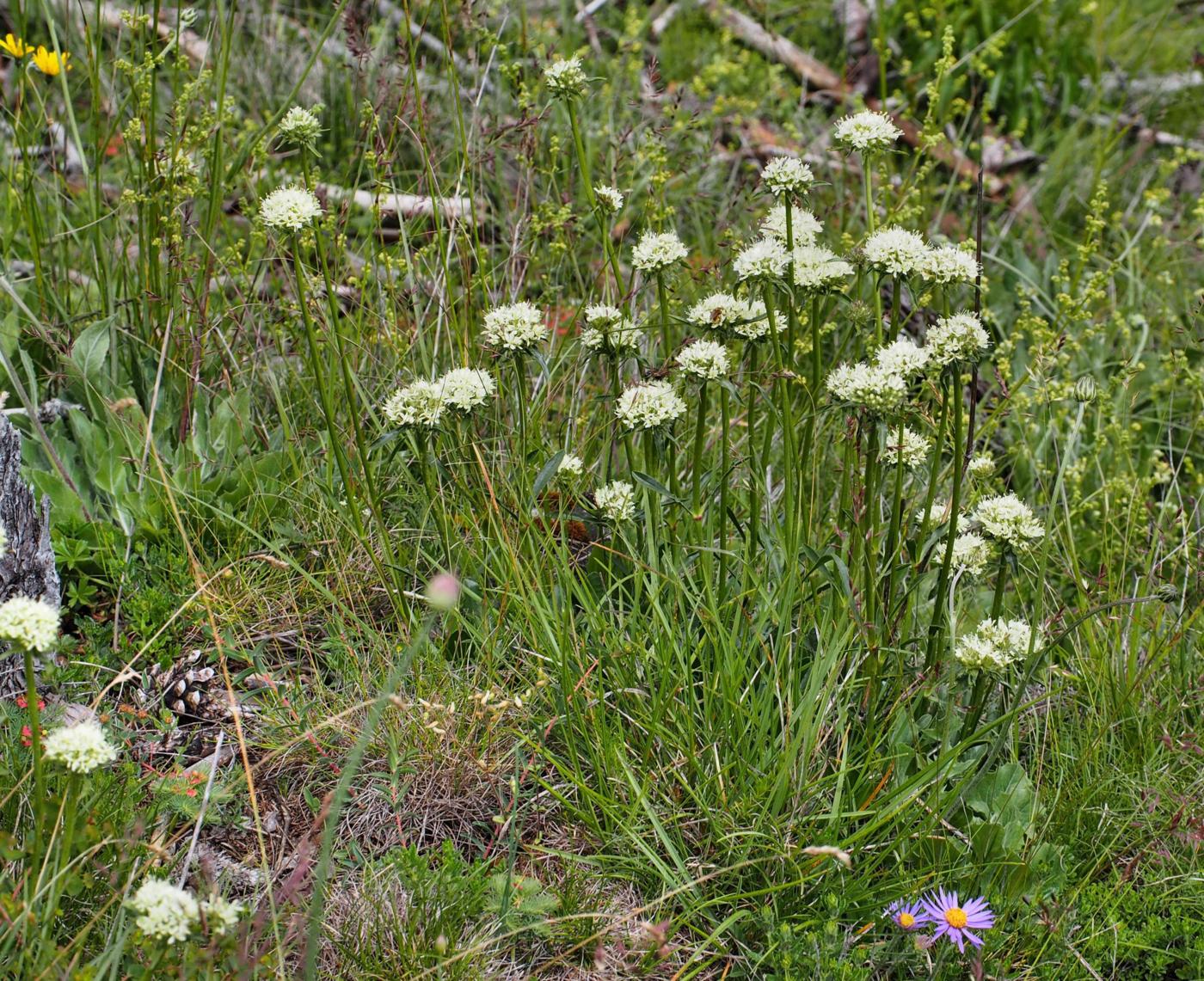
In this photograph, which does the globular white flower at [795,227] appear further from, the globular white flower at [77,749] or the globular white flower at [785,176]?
the globular white flower at [77,749]

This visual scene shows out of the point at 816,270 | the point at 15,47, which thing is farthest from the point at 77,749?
the point at 15,47

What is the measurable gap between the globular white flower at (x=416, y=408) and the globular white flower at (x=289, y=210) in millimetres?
339

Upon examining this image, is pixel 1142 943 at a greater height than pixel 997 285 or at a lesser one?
lesser

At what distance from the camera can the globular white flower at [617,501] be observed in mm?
2217

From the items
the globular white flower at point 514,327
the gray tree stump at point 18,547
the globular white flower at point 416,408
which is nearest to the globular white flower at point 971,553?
the globular white flower at point 514,327

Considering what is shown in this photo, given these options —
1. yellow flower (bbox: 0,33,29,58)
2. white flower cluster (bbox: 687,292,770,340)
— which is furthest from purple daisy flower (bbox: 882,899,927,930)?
yellow flower (bbox: 0,33,29,58)

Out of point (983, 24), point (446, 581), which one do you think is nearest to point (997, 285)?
point (983, 24)

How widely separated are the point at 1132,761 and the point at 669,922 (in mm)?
1054

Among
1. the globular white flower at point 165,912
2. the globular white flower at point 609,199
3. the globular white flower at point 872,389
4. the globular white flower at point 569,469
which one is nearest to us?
the globular white flower at point 165,912

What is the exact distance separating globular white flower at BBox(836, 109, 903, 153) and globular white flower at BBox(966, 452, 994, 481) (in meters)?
0.66

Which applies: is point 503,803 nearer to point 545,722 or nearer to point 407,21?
point 545,722

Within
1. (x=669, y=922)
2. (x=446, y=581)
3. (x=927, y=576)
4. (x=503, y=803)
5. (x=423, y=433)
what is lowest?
(x=503, y=803)

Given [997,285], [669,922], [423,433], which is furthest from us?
[997,285]

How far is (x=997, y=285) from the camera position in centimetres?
397
